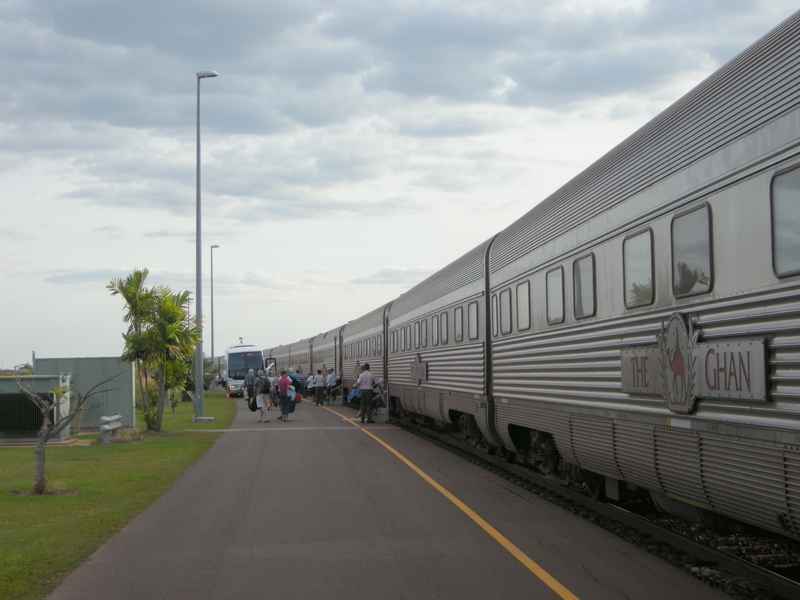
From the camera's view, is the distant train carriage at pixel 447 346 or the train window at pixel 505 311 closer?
the train window at pixel 505 311

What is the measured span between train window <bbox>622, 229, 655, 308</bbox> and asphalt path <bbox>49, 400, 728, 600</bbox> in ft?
7.69

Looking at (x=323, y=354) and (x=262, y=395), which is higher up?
(x=323, y=354)

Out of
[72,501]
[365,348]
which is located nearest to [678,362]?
[72,501]

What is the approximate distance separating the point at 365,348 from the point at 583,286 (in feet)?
78.0

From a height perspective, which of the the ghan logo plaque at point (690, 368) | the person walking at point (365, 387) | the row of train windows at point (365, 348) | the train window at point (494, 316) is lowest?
the person walking at point (365, 387)

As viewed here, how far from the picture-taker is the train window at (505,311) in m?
13.3

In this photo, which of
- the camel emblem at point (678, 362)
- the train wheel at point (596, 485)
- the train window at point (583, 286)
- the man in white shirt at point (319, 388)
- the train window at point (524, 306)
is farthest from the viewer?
the man in white shirt at point (319, 388)

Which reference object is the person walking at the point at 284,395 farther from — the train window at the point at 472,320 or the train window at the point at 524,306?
the train window at the point at 524,306

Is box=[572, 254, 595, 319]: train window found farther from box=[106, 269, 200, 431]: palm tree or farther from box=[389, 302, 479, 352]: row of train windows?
box=[106, 269, 200, 431]: palm tree

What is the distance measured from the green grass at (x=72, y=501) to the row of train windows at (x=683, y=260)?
5.61 metres

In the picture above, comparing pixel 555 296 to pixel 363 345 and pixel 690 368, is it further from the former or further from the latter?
pixel 363 345

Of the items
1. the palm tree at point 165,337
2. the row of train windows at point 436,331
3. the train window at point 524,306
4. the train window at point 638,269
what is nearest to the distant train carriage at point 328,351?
the row of train windows at point 436,331

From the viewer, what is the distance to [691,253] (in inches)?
276

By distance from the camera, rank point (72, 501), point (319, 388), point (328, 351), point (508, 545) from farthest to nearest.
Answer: point (328, 351)
point (319, 388)
point (72, 501)
point (508, 545)
